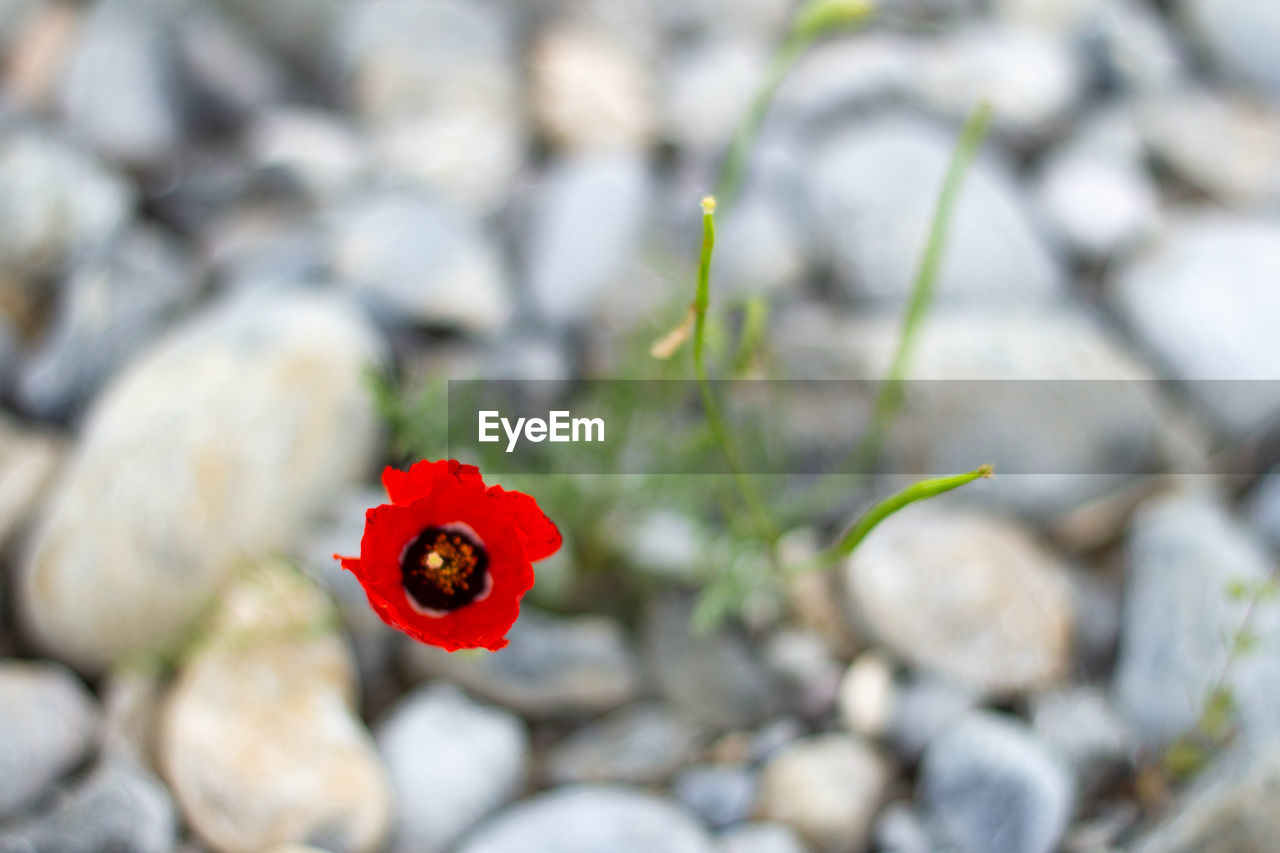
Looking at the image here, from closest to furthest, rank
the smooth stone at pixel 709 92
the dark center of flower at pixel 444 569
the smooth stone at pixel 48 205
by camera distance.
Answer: the dark center of flower at pixel 444 569 → the smooth stone at pixel 48 205 → the smooth stone at pixel 709 92

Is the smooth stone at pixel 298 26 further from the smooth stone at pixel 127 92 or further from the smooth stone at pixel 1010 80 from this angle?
the smooth stone at pixel 1010 80

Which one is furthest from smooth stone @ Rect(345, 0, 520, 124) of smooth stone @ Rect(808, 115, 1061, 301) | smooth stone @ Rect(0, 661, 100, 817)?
smooth stone @ Rect(0, 661, 100, 817)

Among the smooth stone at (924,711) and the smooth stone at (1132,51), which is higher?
the smooth stone at (1132,51)

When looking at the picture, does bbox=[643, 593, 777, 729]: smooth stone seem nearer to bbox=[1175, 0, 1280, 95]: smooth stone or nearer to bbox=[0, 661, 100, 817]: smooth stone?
bbox=[0, 661, 100, 817]: smooth stone

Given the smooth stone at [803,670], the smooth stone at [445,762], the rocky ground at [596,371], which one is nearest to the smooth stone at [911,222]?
the rocky ground at [596,371]

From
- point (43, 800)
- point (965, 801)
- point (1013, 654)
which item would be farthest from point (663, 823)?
point (43, 800)

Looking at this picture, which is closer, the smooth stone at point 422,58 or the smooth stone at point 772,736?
the smooth stone at point 772,736
